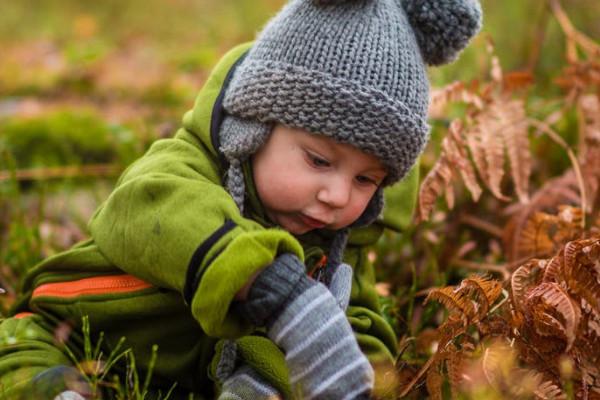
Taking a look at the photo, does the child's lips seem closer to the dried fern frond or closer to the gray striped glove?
the gray striped glove

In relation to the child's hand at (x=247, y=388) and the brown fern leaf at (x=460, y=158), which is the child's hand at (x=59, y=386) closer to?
the child's hand at (x=247, y=388)

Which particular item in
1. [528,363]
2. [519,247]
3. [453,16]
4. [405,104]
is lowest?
[519,247]

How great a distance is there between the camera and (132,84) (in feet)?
20.5

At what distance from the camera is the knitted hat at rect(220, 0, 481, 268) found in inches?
88.4

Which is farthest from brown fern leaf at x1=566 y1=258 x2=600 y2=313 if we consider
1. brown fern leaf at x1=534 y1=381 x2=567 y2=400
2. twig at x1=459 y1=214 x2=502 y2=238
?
twig at x1=459 y1=214 x2=502 y2=238

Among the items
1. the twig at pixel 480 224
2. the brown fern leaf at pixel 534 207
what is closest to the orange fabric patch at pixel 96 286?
the brown fern leaf at pixel 534 207

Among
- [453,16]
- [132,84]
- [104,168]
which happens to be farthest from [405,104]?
[132,84]

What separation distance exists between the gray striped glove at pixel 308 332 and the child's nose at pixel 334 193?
0.35 meters

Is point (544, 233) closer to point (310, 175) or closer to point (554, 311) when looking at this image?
point (554, 311)

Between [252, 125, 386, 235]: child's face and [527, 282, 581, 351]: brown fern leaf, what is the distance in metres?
0.56

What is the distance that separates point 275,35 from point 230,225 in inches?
26.2

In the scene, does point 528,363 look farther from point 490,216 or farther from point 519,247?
point 490,216

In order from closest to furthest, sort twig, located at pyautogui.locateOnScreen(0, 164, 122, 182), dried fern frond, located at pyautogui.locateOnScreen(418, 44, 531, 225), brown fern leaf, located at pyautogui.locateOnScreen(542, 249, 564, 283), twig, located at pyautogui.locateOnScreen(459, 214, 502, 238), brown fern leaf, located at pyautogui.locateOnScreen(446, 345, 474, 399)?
brown fern leaf, located at pyautogui.locateOnScreen(446, 345, 474, 399) < brown fern leaf, located at pyautogui.locateOnScreen(542, 249, 564, 283) < dried fern frond, located at pyautogui.locateOnScreen(418, 44, 531, 225) < twig, located at pyautogui.locateOnScreen(459, 214, 502, 238) < twig, located at pyautogui.locateOnScreen(0, 164, 122, 182)

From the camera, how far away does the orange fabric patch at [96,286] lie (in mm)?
2360
